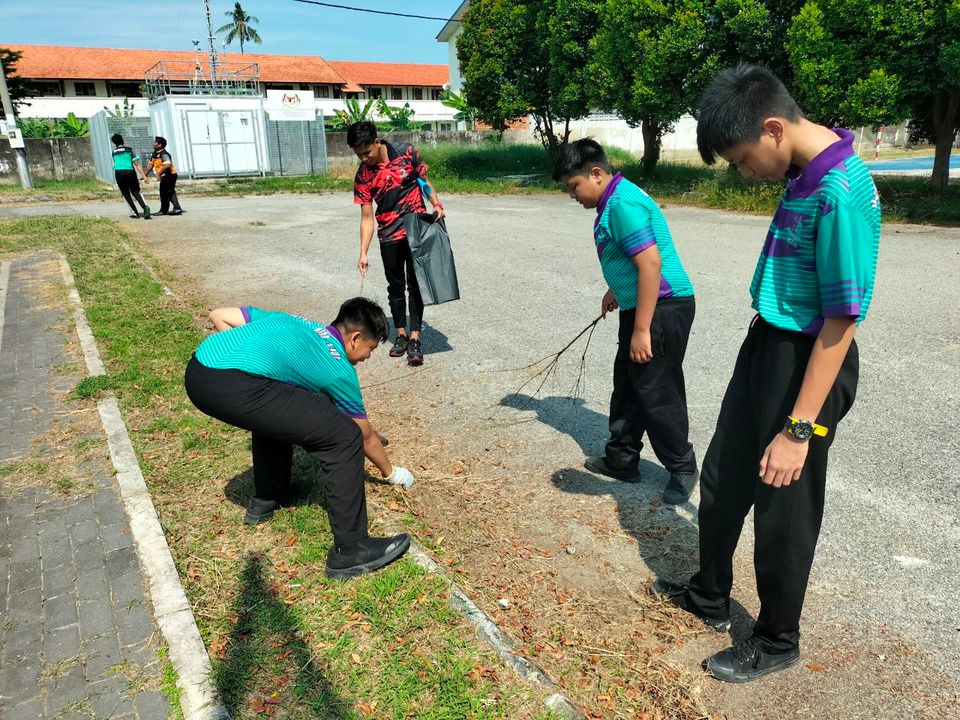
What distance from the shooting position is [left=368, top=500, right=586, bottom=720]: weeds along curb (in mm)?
2363

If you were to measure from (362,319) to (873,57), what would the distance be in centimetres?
1428

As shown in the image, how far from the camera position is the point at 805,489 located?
221 cm

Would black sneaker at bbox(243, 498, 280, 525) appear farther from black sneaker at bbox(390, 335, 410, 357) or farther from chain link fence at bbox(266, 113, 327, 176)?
chain link fence at bbox(266, 113, 327, 176)

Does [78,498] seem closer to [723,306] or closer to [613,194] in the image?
[613,194]

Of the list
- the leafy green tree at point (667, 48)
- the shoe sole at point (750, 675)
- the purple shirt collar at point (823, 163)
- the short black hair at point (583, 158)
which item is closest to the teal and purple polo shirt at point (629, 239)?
the short black hair at point (583, 158)

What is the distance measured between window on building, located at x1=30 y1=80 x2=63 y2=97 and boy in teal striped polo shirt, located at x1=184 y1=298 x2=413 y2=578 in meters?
54.5

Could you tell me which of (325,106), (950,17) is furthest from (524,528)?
(325,106)

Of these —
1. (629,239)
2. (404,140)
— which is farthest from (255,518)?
(404,140)

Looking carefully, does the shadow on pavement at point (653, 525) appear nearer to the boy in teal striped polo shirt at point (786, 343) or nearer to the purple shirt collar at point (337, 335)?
the boy in teal striped polo shirt at point (786, 343)

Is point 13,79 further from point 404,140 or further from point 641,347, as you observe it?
point 641,347

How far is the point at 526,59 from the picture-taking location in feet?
79.6

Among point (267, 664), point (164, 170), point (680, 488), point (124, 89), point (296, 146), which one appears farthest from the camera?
point (124, 89)

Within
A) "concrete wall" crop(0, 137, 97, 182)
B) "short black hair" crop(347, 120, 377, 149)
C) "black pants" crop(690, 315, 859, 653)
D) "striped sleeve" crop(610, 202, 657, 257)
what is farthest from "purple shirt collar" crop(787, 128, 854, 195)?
"concrete wall" crop(0, 137, 97, 182)

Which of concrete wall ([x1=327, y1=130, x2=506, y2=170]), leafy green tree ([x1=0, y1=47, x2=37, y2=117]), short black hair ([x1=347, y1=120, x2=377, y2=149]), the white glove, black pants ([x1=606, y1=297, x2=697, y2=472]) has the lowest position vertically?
the white glove
